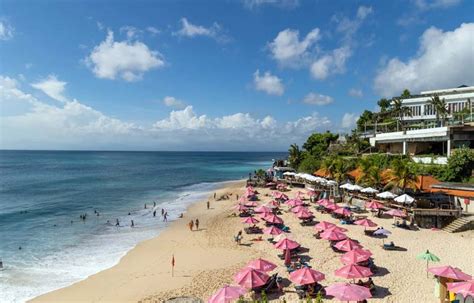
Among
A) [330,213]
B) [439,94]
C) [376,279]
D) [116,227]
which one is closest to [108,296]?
[376,279]

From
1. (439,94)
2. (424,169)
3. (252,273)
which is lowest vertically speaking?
(252,273)

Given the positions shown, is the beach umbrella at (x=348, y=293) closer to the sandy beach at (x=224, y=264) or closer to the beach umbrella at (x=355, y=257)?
the sandy beach at (x=224, y=264)

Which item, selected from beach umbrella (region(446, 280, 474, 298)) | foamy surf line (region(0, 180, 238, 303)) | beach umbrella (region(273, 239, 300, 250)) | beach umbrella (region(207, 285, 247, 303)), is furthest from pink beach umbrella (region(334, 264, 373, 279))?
foamy surf line (region(0, 180, 238, 303))

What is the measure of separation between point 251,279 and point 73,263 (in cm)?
1296

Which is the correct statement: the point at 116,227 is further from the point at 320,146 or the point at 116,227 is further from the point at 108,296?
the point at 320,146

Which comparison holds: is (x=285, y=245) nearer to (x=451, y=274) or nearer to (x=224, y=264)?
(x=224, y=264)

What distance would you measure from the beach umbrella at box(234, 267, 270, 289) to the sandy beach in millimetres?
1384

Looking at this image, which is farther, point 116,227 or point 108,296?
point 116,227

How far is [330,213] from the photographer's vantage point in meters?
29.7

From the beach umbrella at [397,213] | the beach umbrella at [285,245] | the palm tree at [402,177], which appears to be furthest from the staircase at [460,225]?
the beach umbrella at [285,245]

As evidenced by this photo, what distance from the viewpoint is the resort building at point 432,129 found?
36.9 metres

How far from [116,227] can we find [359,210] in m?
21.9

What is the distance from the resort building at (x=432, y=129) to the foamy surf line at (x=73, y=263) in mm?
30897

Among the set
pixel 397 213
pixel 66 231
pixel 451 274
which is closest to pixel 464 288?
pixel 451 274
